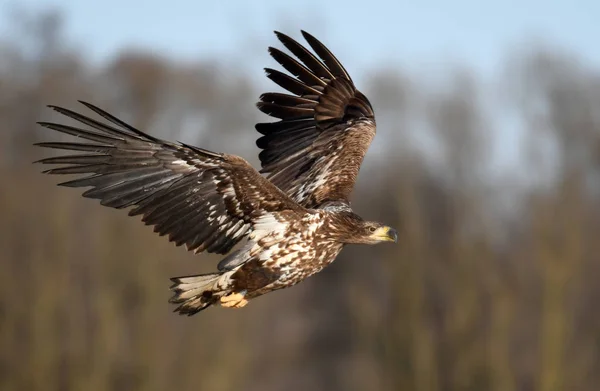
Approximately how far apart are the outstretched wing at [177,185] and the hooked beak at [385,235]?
A: 0.75 meters

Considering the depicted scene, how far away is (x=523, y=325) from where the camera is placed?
31281 millimetres

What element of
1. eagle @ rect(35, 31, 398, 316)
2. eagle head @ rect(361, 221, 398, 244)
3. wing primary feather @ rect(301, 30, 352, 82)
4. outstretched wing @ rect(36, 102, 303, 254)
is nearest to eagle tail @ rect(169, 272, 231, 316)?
eagle @ rect(35, 31, 398, 316)

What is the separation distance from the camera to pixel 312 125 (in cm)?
1141

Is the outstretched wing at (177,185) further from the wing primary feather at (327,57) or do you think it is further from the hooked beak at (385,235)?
the wing primary feather at (327,57)

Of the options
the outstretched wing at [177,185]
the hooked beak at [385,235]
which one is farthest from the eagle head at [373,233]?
the outstretched wing at [177,185]

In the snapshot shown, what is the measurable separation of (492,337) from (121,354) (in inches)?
347

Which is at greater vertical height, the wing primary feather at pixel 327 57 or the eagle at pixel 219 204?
the wing primary feather at pixel 327 57

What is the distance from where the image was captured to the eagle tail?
30.8ft

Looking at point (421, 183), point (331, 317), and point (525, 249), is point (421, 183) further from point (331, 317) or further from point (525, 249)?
point (331, 317)

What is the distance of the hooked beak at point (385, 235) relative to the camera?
984 centimetres

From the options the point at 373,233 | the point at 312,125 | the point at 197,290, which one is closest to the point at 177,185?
the point at 197,290

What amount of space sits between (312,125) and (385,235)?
6.32ft

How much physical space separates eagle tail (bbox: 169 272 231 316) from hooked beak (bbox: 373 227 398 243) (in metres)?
1.30

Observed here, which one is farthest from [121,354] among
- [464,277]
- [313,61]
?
[313,61]
